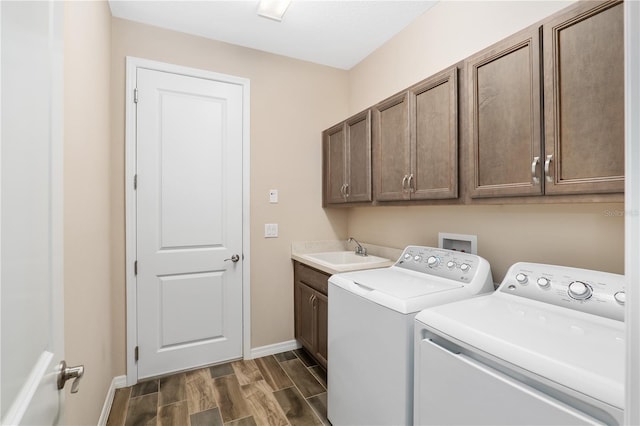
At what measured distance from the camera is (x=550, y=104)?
1169 millimetres

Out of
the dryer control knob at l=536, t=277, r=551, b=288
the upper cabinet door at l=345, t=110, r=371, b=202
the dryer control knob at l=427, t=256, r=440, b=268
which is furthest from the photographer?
the upper cabinet door at l=345, t=110, r=371, b=202

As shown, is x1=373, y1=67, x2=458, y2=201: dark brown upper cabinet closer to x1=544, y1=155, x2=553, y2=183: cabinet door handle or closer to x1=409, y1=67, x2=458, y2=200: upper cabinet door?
x1=409, y1=67, x2=458, y2=200: upper cabinet door

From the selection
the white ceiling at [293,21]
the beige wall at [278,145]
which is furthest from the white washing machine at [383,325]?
the white ceiling at [293,21]

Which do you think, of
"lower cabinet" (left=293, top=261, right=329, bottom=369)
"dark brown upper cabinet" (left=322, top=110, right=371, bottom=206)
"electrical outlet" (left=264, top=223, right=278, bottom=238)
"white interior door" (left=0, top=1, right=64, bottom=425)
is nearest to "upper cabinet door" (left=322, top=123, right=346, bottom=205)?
"dark brown upper cabinet" (left=322, top=110, right=371, bottom=206)

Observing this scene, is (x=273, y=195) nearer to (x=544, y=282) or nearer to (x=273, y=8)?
(x=273, y=8)

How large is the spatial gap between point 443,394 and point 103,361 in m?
1.93

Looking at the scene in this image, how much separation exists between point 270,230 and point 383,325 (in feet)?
5.07

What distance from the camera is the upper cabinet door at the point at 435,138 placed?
1561mm

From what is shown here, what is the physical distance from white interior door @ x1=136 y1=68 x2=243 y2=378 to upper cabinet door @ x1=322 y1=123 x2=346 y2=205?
2.54ft

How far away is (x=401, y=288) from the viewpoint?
150 centimetres

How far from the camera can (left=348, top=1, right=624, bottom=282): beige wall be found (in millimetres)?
1317

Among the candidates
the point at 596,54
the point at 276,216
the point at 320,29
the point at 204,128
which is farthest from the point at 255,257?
the point at 596,54

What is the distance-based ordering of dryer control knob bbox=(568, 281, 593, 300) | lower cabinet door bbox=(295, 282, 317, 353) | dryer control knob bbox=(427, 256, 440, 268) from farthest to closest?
lower cabinet door bbox=(295, 282, 317, 353), dryer control knob bbox=(427, 256, 440, 268), dryer control knob bbox=(568, 281, 593, 300)

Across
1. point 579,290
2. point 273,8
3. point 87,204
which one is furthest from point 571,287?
point 273,8
